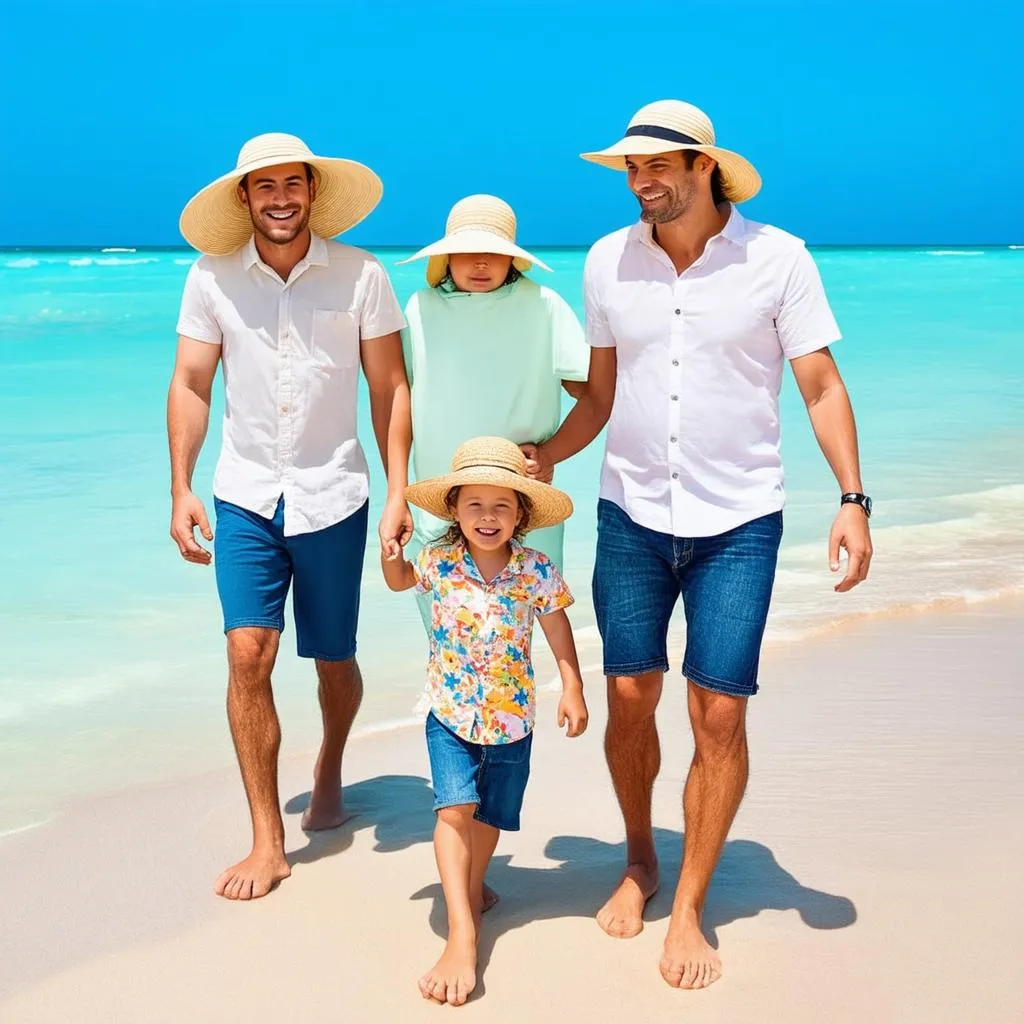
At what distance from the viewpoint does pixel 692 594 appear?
11.0 ft

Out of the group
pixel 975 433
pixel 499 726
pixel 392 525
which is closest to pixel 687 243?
pixel 392 525

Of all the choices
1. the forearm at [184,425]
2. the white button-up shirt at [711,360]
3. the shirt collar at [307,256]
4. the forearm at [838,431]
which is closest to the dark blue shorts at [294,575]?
the forearm at [184,425]

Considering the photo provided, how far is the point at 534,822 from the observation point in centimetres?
407

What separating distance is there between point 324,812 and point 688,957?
1306mm

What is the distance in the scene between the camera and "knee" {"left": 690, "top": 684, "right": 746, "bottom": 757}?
10.7 ft

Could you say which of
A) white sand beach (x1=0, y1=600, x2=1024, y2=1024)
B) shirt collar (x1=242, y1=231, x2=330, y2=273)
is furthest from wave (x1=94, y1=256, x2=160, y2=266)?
shirt collar (x1=242, y1=231, x2=330, y2=273)

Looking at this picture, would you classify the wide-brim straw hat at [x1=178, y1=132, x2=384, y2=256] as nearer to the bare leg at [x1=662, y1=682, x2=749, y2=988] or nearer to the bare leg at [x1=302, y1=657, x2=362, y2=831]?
the bare leg at [x1=302, y1=657, x2=362, y2=831]

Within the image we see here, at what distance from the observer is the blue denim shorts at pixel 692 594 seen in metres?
3.25

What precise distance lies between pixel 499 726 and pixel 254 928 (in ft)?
2.50

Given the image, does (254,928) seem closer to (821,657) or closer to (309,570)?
(309,570)

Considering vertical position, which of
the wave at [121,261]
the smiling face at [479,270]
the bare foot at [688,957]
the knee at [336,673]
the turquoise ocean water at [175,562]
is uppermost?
the smiling face at [479,270]

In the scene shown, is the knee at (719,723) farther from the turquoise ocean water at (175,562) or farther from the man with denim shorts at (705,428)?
the turquoise ocean water at (175,562)

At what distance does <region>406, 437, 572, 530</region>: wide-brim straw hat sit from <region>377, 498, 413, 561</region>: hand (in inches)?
1.7

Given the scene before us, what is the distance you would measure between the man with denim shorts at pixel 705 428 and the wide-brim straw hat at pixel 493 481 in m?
0.20
